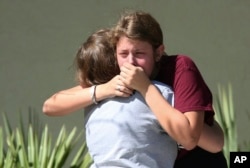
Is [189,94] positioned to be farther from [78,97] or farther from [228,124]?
[228,124]

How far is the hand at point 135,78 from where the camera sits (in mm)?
2238

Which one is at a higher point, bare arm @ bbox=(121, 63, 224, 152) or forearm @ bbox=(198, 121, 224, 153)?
bare arm @ bbox=(121, 63, 224, 152)

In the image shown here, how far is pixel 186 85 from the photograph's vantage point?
7.30 feet

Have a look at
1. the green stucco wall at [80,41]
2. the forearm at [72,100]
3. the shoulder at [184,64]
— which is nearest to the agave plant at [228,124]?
the green stucco wall at [80,41]

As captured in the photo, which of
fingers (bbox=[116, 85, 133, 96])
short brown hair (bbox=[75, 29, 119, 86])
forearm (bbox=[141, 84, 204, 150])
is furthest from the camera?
short brown hair (bbox=[75, 29, 119, 86])

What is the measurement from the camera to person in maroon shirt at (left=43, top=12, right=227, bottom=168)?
221cm

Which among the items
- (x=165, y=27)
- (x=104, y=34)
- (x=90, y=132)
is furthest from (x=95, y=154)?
(x=165, y=27)

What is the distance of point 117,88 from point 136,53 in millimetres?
129

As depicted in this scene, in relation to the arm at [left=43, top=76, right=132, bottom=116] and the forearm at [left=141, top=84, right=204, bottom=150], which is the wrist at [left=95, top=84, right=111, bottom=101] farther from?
the forearm at [left=141, top=84, right=204, bottom=150]

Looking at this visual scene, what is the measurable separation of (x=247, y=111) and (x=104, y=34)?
3137mm

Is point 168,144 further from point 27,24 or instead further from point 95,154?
point 27,24

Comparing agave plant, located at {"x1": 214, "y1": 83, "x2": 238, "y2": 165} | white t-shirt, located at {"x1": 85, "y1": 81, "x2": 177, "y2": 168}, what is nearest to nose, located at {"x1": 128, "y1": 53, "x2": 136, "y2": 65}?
white t-shirt, located at {"x1": 85, "y1": 81, "x2": 177, "y2": 168}

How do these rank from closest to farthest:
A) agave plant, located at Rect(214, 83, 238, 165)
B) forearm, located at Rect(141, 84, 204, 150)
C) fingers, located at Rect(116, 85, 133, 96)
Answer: forearm, located at Rect(141, 84, 204, 150)
fingers, located at Rect(116, 85, 133, 96)
agave plant, located at Rect(214, 83, 238, 165)

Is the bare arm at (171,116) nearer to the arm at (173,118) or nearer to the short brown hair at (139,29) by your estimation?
the arm at (173,118)
